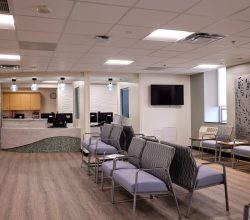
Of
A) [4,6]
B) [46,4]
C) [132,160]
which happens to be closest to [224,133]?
[132,160]

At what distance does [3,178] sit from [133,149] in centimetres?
291

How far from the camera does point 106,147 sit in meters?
5.96

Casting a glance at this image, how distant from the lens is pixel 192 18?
3.80m

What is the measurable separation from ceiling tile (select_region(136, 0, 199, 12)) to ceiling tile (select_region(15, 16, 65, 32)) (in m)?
1.22

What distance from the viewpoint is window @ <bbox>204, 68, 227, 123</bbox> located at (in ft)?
29.9

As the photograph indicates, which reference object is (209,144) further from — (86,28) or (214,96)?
(86,28)

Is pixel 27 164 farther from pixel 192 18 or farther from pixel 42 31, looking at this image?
pixel 192 18

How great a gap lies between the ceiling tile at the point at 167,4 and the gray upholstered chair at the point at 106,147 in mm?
2925

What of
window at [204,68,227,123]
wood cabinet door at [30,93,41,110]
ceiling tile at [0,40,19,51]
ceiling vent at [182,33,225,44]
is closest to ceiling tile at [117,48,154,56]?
ceiling vent at [182,33,225,44]

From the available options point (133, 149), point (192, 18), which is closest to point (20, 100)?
point (133, 149)

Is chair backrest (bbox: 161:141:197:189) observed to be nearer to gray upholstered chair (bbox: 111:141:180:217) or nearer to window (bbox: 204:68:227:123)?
gray upholstered chair (bbox: 111:141:180:217)

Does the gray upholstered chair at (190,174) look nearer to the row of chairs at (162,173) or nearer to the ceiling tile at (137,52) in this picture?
the row of chairs at (162,173)

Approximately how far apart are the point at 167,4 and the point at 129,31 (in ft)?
3.75

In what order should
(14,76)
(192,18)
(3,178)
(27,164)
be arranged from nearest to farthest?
1. (192,18)
2. (3,178)
3. (27,164)
4. (14,76)
